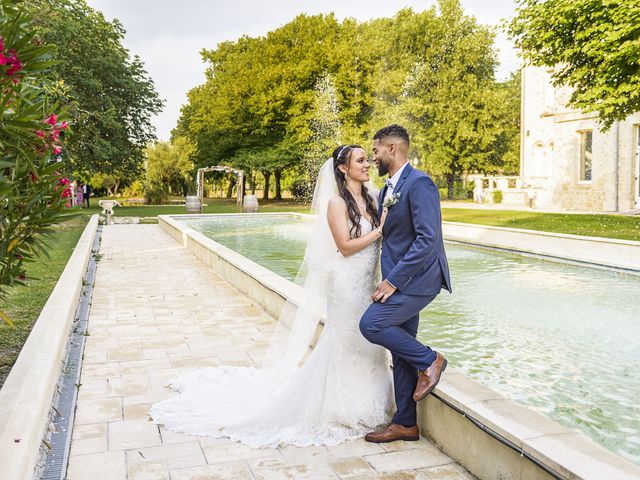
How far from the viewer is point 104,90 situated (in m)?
39.2

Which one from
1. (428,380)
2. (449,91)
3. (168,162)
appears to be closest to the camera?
(428,380)

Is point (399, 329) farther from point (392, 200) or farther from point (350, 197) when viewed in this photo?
point (350, 197)

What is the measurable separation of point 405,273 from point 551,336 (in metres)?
4.33

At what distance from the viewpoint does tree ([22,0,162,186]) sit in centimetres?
3587

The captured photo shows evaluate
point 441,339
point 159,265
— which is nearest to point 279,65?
point 159,265

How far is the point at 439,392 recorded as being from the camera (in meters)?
3.99

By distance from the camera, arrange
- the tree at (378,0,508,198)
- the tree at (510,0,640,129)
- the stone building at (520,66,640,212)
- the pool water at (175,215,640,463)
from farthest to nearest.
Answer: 1. the tree at (378,0,508,198)
2. the stone building at (520,66,640,212)
3. the tree at (510,0,640,129)
4. the pool water at (175,215,640,463)

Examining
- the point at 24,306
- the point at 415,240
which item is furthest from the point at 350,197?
the point at 24,306

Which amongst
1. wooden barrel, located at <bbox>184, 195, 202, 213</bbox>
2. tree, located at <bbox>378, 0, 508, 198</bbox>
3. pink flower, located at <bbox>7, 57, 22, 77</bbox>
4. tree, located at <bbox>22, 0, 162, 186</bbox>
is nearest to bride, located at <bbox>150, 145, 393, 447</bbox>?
pink flower, located at <bbox>7, 57, 22, 77</bbox>

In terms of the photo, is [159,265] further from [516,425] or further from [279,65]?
[279,65]

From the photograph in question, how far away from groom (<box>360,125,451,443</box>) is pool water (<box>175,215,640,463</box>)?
1.56 m

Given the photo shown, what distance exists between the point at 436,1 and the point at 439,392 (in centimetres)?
5031

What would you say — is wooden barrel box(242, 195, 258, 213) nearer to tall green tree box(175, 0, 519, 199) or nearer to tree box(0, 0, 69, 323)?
tall green tree box(175, 0, 519, 199)

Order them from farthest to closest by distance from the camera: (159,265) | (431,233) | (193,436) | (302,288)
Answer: (159,265)
(302,288)
(193,436)
(431,233)
